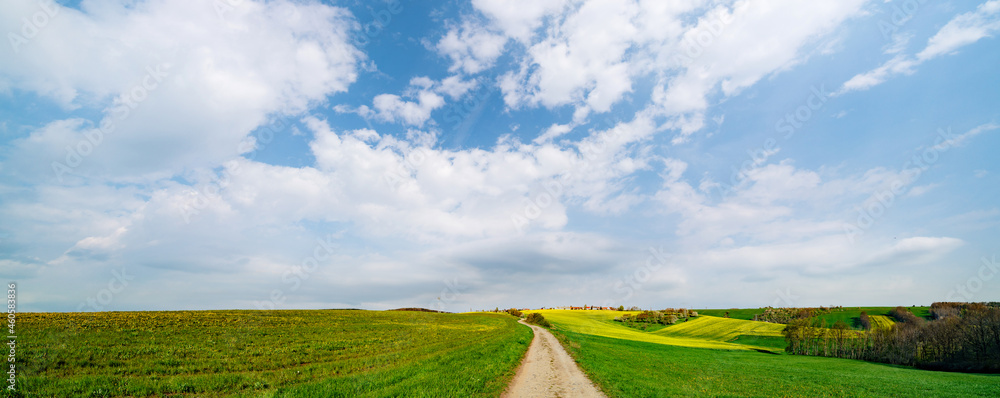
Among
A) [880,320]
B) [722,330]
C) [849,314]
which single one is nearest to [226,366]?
[722,330]

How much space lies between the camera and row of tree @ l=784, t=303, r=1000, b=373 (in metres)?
53.4

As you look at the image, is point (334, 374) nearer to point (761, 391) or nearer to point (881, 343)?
point (761, 391)

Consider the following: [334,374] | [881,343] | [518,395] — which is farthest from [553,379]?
[881,343]

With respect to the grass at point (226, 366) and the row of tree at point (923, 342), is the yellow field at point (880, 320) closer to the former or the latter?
the row of tree at point (923, 342)

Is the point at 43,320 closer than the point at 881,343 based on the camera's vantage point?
Yes

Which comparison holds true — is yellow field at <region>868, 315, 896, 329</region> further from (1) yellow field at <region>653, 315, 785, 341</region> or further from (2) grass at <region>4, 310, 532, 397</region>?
(2) grass at <region>4, 310, 532, 397</region>

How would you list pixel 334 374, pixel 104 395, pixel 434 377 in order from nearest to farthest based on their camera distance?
1. pixel 104 395
2. pixel 434 377
3. pixel 334 374

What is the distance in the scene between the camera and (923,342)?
6209 centimetres

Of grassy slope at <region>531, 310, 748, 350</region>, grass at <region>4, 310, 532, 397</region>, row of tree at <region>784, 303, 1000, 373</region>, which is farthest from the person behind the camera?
grassy slope at <region>531, 310, 748, 350</region>

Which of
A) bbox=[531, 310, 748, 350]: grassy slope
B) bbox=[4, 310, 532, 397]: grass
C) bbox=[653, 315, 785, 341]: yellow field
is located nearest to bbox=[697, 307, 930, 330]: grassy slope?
bbox=[653, 315, 785, 341]: yellow field

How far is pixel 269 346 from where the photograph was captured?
97.1 feet

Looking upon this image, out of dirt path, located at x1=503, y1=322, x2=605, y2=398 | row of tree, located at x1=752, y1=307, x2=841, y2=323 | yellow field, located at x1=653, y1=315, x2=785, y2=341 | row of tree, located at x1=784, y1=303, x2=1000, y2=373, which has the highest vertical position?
dirt path, located at x1=503, y1=322, x2=605, y2=398

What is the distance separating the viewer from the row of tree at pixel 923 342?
53.4 m

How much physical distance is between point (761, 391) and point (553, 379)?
44.3ft
